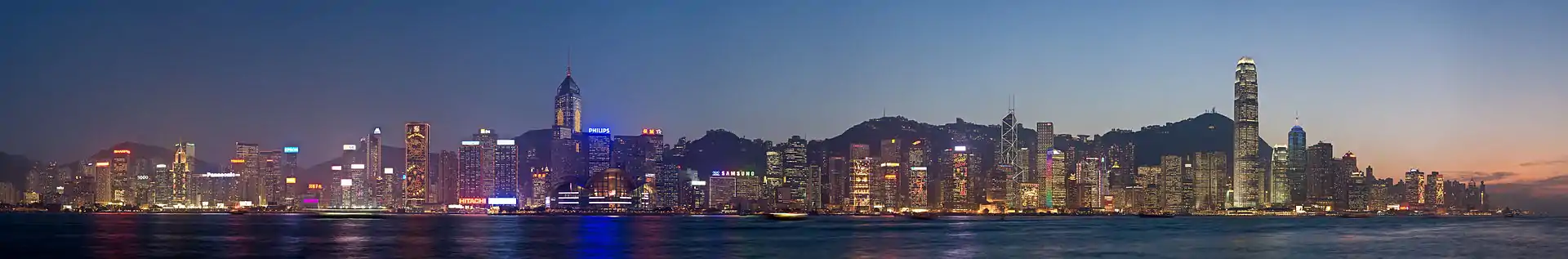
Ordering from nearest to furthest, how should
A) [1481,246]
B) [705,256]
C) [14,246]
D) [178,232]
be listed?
[705,256] < [14,246] < [1481,246] < [178,232]

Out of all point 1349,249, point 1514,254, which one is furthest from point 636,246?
point 1514,254

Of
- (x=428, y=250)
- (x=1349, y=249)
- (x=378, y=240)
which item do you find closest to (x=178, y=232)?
(x=378, y=240)

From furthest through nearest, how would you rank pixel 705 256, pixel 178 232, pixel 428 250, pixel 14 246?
pixel 178 232, pixel 14 246, pixel 428 250, pixel 705 256

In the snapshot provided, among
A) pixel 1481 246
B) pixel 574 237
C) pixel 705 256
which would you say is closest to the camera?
pixel 705 256

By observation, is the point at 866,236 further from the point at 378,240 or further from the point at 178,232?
the point at 178,232

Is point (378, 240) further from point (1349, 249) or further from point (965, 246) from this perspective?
point (1349, 249)

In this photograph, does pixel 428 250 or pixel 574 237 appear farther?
pixel 574 237

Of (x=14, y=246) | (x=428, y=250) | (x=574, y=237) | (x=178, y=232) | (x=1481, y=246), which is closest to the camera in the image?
(x=428, y=250)

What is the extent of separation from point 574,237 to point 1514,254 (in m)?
77.7

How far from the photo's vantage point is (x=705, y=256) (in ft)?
290

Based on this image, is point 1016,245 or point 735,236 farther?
point 735,236

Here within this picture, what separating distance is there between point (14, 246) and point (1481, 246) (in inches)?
4534

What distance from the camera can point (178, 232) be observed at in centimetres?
14338

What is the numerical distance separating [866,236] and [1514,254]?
54.1 m
